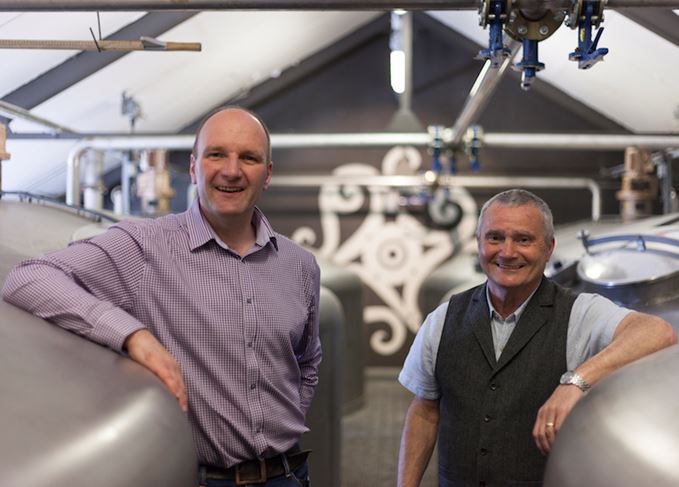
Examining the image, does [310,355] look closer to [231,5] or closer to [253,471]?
[253,471]

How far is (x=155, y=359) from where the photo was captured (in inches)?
57.0

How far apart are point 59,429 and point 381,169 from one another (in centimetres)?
687

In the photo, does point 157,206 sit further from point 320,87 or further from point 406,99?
point 320,87

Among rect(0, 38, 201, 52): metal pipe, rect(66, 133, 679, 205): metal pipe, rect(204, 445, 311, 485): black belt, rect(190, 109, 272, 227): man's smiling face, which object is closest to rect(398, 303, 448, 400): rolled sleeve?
rect(204, 445, 311, 485): black belt

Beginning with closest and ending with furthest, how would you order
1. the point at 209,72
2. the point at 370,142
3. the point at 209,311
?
1. the point at 209,311
2. the point at 209,72
3. the point at 370,142

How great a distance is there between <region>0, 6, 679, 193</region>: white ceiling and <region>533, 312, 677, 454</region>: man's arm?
65.9 inches

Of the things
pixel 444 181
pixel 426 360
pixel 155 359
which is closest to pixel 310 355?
pixel 426 360

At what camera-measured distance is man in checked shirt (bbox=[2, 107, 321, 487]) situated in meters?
1.65

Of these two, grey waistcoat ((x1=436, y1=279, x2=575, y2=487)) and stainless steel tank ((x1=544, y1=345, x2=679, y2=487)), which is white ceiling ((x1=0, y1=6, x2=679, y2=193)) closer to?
grey waistcoat ((x1=436, y1=279, x2=575, y2=487))

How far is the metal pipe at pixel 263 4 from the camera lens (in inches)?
73.9

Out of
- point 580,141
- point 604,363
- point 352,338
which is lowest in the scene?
point 352,338

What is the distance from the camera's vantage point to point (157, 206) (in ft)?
15.8

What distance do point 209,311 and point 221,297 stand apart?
0.04m

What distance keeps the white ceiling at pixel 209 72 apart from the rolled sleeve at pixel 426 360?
1.44 metres
